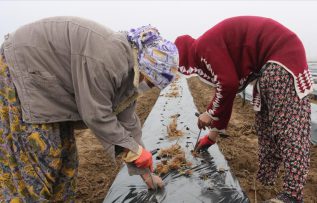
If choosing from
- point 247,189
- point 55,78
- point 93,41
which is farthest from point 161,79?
point 247,189

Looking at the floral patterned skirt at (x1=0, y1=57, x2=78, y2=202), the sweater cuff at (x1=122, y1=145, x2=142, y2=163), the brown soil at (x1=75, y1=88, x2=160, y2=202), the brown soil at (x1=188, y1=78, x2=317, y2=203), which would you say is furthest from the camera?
the brown soil at (x1=75, y1=88, x2=160, y2=202)

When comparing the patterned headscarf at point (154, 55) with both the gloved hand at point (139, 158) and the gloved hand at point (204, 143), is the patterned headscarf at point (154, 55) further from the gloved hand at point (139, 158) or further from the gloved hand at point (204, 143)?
the gloved hand at point (204, 143)

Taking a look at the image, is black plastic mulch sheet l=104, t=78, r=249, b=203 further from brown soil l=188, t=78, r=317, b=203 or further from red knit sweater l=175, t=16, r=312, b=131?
red knit sweater l=175, t=16, r=312, b=131

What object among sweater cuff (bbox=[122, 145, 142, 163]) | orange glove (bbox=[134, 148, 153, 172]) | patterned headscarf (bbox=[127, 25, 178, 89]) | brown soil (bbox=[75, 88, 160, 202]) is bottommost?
brown soil (bbox=[75, 88, 160, 202])

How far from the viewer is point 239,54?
222cm

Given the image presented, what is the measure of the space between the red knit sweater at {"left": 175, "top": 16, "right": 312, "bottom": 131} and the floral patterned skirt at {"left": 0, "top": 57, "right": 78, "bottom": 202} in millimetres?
Answer: 1164

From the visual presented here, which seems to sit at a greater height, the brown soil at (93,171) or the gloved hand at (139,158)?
the gloved hand at (139,158)

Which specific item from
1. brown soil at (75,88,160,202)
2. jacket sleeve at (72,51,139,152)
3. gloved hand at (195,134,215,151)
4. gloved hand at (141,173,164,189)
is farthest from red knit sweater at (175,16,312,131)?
brown soil at (75,88,160,202)

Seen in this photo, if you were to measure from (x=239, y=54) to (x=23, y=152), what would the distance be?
1.64 meters

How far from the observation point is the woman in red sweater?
196cm

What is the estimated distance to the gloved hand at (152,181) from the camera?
6.89 ft

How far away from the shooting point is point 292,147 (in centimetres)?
195

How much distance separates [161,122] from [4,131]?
2.90 metres

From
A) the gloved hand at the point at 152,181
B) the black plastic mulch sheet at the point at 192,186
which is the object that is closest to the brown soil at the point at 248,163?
the black plastic mulch sheet at the point at 192,186
